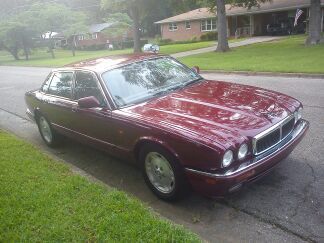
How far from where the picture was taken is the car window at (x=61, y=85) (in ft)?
19.0

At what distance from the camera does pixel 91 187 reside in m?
4.52

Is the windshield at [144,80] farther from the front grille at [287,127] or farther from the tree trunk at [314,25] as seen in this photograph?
the tree trunk at [314,25]

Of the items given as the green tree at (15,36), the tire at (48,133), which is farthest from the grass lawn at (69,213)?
the green tree at (15,36)

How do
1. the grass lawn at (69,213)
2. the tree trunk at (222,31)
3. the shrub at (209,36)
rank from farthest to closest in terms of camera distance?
1. the shrub at (209,36)
2. the tree trunk at (222,31)
3. the grass lawn at (69,213)

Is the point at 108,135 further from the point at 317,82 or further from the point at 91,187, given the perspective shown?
the point at 317,82

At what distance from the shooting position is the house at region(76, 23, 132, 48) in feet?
188

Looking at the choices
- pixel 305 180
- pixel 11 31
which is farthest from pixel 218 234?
pixel 11 31

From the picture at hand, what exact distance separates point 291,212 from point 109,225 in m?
1.88

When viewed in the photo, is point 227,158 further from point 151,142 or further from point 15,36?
point 15,36

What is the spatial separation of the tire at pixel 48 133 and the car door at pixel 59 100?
0.72ft

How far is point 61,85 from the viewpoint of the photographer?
→ 606cm

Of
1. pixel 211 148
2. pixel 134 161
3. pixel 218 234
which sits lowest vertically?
pixel 218 234

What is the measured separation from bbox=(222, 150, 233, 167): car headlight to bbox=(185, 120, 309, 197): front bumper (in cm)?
8

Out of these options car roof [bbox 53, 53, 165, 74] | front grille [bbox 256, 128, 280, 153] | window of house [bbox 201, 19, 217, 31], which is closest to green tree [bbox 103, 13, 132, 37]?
window of house [bbox 201, 19, 217, 31]
